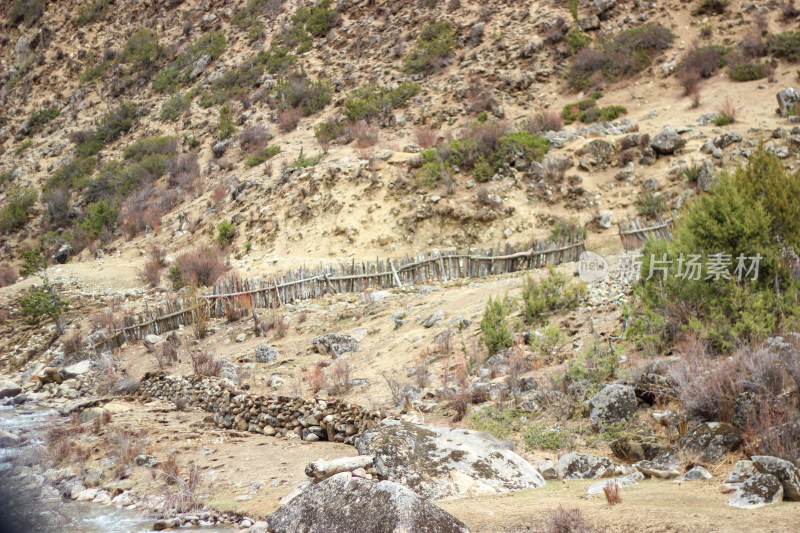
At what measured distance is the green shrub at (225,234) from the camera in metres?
16.7

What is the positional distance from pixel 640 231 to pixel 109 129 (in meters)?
26.7

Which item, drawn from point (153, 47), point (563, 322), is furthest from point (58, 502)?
point (153, 47)

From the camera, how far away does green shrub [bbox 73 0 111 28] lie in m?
34.5

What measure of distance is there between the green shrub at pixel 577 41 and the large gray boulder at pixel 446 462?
19966 mm

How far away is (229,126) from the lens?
2352cm

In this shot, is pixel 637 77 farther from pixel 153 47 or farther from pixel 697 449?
pixel 153 47

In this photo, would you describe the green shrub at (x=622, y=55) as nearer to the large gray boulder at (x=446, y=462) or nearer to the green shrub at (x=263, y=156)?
the green shrub at (x=263, y=156)

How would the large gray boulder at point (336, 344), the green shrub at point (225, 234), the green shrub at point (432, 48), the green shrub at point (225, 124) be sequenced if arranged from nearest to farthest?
the large gray boulder at point (336, 344) < the green shrub at point (225, 234) < the green shrub at point (432, 48) < the green shrub at point (225, 124)

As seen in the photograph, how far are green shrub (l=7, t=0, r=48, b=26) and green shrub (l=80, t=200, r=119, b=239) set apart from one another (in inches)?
931

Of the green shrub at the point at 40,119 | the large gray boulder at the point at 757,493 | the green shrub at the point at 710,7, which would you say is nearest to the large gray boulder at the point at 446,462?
the large gray boulder at the point at 757,493

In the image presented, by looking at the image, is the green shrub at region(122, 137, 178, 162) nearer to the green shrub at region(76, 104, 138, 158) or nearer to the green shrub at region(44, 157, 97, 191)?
the green shrub at region(44, 157, 97, 191)

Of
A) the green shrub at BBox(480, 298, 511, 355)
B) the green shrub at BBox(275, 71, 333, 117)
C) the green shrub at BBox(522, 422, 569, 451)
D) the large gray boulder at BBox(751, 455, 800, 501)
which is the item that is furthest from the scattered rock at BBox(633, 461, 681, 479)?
the green shrub at BBox(275, 71, 333, 117)

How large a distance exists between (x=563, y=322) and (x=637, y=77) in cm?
1517

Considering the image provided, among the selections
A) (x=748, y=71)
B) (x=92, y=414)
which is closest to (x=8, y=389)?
(x=92, y=414)
